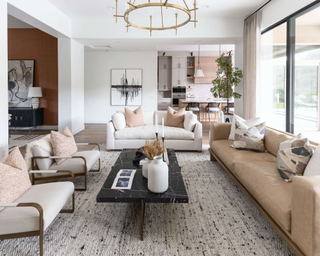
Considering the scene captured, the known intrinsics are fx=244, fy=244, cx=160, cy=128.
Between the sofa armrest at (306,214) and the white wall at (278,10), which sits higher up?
the white wall at (278,10)

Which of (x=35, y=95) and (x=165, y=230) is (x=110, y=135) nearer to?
(x=165, y=230)

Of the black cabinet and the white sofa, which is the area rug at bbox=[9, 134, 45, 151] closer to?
the black cabinet

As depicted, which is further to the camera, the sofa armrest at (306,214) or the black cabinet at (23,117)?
the black cabinet at (23,117)

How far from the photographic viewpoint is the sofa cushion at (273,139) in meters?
2.94

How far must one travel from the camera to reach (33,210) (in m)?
1.67

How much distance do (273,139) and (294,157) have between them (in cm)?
103

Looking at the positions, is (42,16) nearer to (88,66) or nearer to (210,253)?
(88,66)

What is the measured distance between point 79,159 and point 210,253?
189 centimetres

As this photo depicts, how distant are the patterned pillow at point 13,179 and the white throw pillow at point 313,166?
225cm

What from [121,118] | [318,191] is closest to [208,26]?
[121,118]

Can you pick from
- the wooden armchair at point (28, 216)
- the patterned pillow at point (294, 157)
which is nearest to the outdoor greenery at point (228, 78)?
the patterned pillow at point (294, 157)

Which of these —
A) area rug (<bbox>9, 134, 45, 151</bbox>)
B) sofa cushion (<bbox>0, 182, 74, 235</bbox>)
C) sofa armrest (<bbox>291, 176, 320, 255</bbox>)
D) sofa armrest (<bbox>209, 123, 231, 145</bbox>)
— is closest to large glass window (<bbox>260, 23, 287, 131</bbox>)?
sofa armrest (<bbox>209, 123, 231, 145</bbox>)

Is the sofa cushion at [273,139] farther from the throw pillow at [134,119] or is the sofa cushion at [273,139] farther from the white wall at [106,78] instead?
the white wall at [106,78]

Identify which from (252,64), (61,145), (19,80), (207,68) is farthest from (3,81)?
(207,68)
